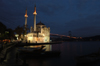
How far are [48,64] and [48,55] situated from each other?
3.81m

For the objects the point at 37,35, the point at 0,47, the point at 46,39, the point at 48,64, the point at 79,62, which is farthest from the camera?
the point at 46,39

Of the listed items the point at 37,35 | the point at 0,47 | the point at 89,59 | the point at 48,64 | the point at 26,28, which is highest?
the point at 26,28

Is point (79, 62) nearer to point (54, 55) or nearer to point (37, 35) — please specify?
point (54, 55)

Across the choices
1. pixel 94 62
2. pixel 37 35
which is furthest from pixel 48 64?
pixel 37 35

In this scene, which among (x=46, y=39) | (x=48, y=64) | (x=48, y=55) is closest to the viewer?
(x=48, y=64)

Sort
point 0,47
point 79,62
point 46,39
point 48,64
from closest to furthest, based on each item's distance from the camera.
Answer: point 79,62 < point 48,64 < point 0,47 < point 46,39

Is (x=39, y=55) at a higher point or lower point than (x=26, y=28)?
lower

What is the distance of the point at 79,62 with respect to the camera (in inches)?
480

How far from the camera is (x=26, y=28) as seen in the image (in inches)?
2066

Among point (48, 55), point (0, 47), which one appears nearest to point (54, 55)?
point (48, 55)

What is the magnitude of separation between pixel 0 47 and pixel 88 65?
1395 centimetres

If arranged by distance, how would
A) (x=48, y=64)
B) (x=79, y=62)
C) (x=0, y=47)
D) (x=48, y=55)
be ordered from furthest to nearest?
(x=48, y=55) → (x=0, y=47) → (x=48, y=64) → (x=79, y=62)

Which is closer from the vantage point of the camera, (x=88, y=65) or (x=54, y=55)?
(x=88, y=65)

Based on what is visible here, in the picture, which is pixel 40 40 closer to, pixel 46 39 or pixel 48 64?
pixel 46 39
